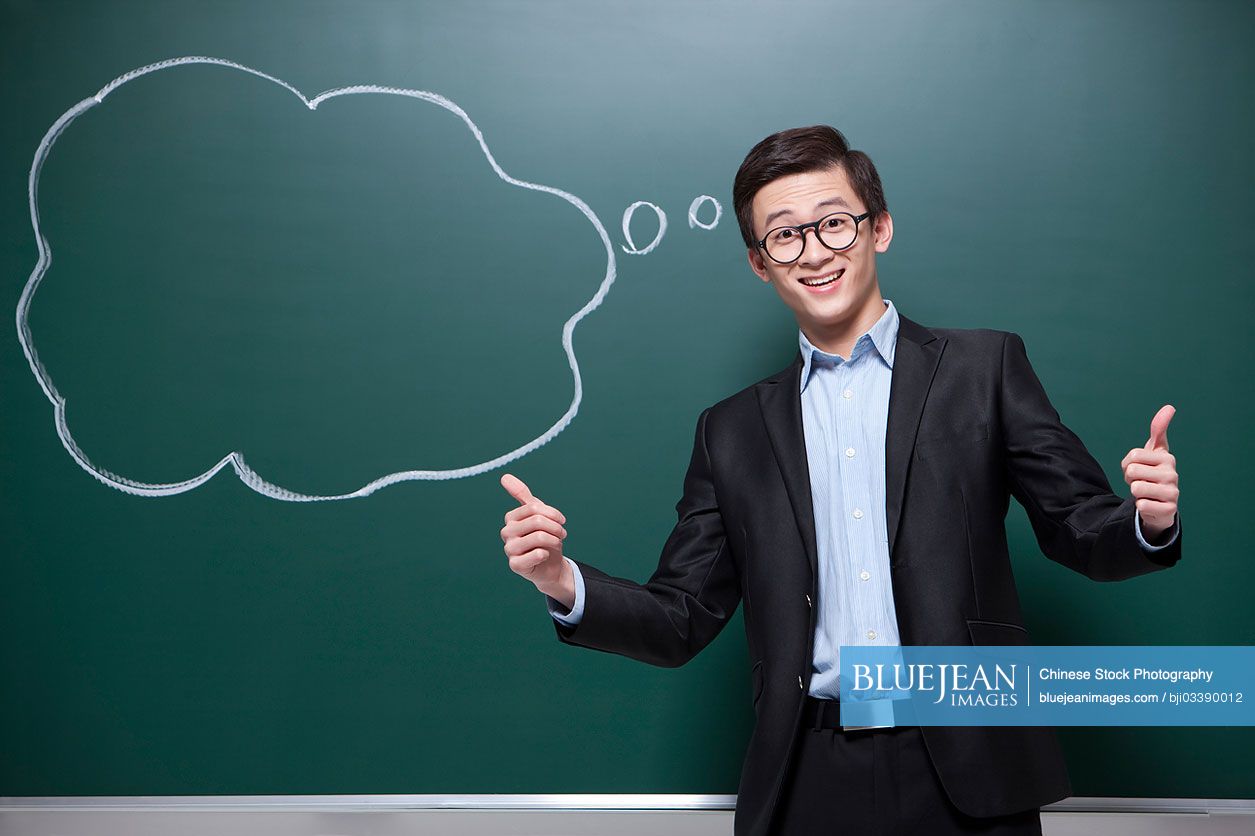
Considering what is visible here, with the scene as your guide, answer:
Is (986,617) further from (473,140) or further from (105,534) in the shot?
(105,534)

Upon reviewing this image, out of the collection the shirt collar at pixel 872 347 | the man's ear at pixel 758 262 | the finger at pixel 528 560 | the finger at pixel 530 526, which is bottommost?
the finger at pixel 528 560

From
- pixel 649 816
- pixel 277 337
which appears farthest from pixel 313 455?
pixel 649 816

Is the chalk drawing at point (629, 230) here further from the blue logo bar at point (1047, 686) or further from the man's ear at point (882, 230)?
the blue logo bar at point (1047, 686)

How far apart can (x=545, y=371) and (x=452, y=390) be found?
0.61ft

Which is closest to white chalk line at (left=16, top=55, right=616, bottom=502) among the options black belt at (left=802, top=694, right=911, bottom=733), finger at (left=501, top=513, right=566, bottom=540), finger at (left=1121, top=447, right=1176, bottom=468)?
finger at (left=501, top=513, right=566, bottom=540)

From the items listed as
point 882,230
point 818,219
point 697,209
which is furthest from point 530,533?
point 697,209

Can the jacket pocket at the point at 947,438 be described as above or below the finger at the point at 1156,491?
above

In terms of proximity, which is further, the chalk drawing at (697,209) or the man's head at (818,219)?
the chalk drawing at (697,209)

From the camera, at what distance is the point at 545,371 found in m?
1.84

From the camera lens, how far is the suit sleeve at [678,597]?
129 centimetres

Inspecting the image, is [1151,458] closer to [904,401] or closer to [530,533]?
[904,401]

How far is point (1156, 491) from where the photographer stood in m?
1.07

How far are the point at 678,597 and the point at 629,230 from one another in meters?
0.78

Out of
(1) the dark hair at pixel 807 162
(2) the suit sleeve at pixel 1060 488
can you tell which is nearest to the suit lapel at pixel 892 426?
(2) the suit sleeve at pixel 1060 488
